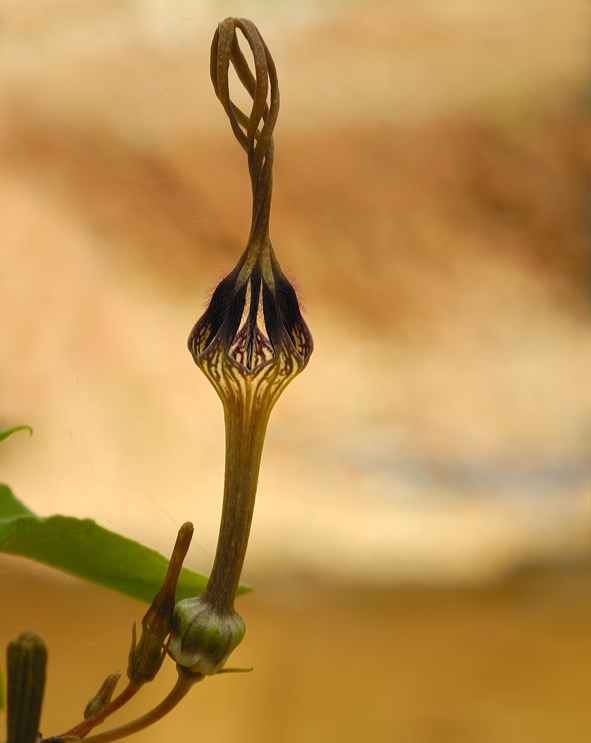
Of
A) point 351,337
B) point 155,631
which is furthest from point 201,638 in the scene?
point 351,337

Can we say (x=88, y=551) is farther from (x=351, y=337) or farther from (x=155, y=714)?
(x=351, y=337)

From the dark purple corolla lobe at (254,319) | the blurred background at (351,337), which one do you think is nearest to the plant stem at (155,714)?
the dark purple corolla lobe at (254,319)

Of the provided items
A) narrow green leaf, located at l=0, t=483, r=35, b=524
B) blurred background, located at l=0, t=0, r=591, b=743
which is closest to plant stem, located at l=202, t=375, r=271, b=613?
narrow green leaf, located at l=0, t=483, r=35, b=524

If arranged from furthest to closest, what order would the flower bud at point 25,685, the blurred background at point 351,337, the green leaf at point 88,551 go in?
the blurred background at point 351,337 → the green leaf at point 88,551 → the flower bud at point 25,685

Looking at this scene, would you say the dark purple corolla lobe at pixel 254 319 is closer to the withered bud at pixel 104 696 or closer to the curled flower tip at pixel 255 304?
the curled flower tip at pixel 255 304

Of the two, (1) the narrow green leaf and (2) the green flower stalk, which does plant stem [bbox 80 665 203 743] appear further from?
(1) the narrow green leaf

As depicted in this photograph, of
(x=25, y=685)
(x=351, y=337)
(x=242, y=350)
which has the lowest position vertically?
(x=25, y=685)

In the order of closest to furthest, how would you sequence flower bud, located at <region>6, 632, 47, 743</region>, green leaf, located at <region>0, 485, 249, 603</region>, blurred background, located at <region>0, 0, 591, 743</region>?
flower bud, located at <region>6, 632, 47, 743</region>, green leaf, located at <region>0, 485, 249, 603</region>, blurred background, located at <region>0, 0, 591, 743</region>
